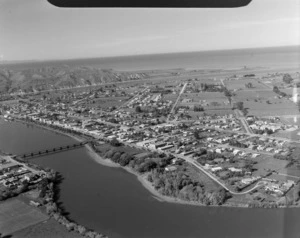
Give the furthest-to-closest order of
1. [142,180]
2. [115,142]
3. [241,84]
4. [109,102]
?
[241,84] → [109,102] → [115,142] → [142,180]

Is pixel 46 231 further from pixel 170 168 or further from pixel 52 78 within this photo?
pixel 52 78

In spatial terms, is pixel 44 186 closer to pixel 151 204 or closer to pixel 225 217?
pixel 151 204

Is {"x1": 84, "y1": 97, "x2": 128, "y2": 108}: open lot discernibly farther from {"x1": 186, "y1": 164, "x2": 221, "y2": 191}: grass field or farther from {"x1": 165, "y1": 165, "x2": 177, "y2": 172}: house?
{"x1": 186, "y1": 164, "x2": 221, "y2": 191}: grass field

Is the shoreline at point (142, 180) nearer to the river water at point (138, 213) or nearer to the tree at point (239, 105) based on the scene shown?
the river water at point (138, 213)

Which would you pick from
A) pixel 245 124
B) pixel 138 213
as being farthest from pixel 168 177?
pixel 245 124

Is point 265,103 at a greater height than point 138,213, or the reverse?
point 265,103

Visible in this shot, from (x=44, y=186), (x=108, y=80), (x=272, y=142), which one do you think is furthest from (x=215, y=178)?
(x=108, y=80)
